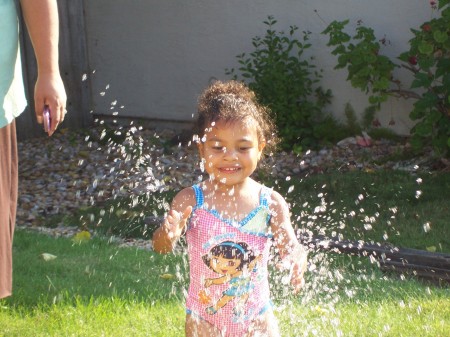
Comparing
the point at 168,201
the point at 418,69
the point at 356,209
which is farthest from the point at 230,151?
the point at 418,69

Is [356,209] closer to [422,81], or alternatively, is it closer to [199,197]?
[422,81]

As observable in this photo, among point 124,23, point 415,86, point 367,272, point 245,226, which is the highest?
point 124,23

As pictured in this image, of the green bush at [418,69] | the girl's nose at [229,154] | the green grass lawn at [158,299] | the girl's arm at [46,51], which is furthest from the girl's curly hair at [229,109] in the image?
the green bush at [418,69]

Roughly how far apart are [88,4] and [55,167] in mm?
Answer: 2502

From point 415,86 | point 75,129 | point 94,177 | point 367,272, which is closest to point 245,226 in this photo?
point 367,272

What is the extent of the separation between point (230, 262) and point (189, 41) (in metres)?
6.86

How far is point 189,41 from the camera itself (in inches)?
393

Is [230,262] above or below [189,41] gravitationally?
below

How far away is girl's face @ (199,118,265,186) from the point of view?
11.0ft

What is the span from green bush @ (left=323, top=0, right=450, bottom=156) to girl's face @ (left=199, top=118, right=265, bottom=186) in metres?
4.03

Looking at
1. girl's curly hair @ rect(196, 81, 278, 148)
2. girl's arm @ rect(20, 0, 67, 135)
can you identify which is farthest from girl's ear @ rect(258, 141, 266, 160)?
girl's arm @ rect(20, 0, 67, 135)

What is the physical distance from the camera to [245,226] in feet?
11.0

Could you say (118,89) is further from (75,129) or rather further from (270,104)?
(270,104)

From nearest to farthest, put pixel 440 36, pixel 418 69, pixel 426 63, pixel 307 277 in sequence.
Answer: pixel 307 277 → pixel 440 36 → pixel 426 63 → pixel 418 69
